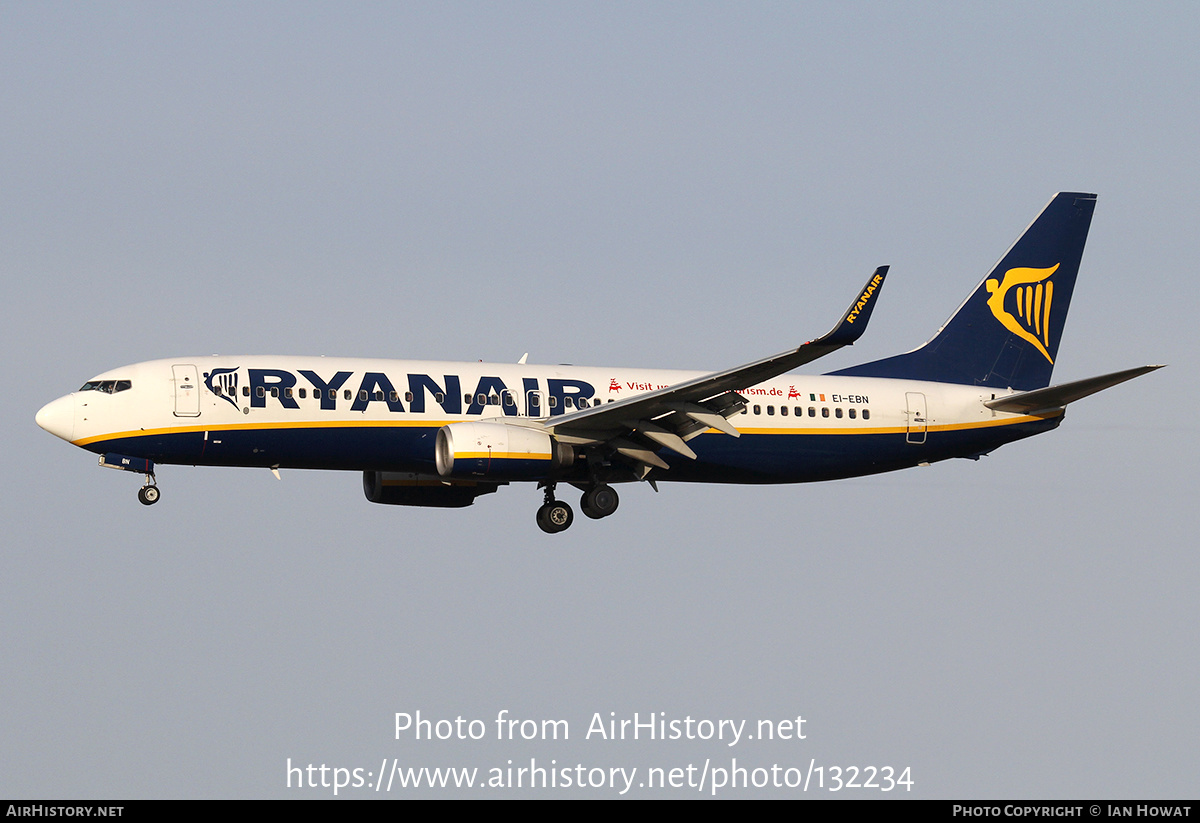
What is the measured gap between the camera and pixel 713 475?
43469 mm

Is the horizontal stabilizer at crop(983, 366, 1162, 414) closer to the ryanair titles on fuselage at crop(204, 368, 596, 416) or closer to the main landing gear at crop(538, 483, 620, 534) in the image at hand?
the main landing gear at crop(538, 483, 620, 534)

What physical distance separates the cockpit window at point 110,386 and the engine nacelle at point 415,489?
7.58 meters

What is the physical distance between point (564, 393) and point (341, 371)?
5.95m

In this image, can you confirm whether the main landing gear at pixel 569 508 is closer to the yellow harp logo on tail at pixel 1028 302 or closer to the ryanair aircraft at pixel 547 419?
the ryanair aircraft at pixel 547 419

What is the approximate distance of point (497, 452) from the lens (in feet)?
128

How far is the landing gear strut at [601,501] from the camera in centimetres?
4194

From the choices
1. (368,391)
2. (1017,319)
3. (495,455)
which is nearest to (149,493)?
(368,391)

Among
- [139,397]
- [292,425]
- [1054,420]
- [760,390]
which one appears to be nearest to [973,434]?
[1054,420]

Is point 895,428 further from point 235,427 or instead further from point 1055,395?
point 235,427

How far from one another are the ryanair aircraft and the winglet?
0.04 m

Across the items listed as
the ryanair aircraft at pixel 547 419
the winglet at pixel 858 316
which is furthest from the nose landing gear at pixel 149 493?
the winglet at pixel 858 316

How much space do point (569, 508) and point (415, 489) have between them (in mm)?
4645

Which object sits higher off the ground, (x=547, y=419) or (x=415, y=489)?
(x=547, y=419)

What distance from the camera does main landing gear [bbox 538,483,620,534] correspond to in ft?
138
